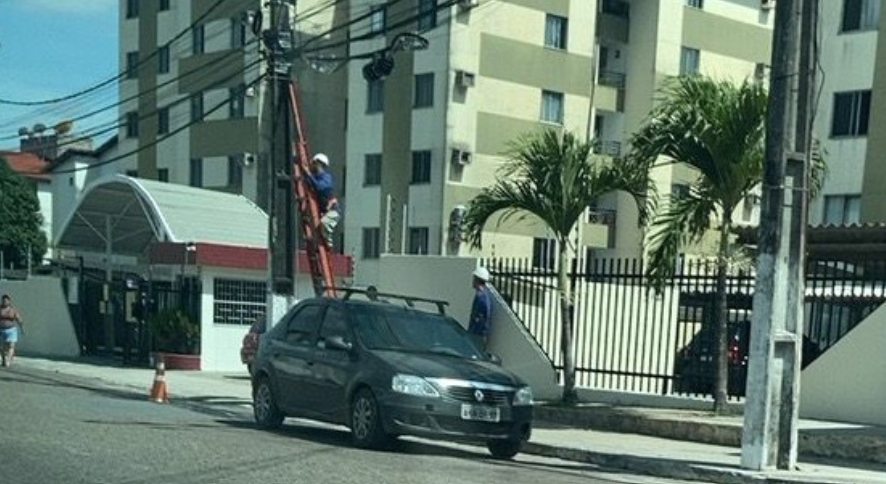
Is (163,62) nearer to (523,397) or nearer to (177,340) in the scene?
(177,340)

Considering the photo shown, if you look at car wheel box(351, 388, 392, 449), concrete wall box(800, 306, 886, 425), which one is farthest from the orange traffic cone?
concrete wall box(800, 306, 886, 425)

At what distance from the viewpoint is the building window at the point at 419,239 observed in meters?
39.4

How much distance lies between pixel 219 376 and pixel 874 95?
59.0 feet

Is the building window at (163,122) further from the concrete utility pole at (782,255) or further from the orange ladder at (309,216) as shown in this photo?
the concrete utility pole at (782,255)

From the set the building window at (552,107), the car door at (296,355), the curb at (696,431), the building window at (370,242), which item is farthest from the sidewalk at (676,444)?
the building window at (552,107)

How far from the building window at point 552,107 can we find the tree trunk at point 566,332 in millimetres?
25502

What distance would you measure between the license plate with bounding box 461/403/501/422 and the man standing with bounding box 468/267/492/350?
4.82 metres

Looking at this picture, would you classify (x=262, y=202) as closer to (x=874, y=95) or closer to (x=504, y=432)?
(x=874, y=95)

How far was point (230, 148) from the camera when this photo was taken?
4444 cm

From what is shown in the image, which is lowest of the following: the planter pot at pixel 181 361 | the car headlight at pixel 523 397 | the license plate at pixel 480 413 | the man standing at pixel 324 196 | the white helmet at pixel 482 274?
the planter pot at pixel 181 361

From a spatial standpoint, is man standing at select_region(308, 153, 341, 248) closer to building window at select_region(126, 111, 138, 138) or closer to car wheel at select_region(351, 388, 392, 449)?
car wheel at select_region(351, 388, 392, 449)

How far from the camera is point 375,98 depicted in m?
41.4

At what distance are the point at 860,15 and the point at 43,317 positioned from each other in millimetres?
22963

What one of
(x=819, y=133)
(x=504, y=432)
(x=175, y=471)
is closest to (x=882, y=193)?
(x=819, y=133)
